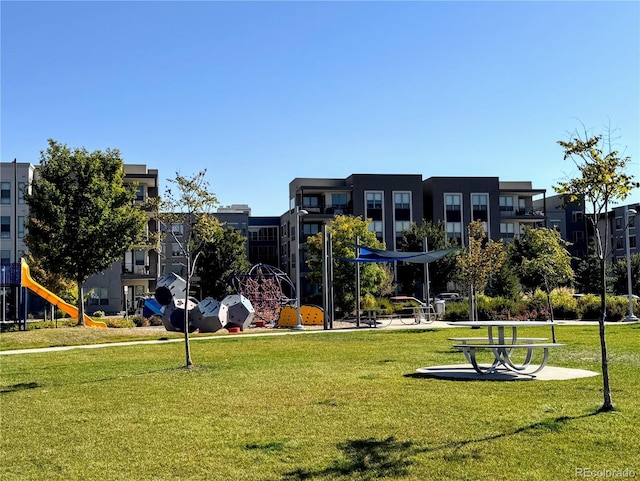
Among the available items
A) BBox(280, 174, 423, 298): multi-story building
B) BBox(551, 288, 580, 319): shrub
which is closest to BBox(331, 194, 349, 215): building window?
BBox(280, 174, 423, 298): multi-story building

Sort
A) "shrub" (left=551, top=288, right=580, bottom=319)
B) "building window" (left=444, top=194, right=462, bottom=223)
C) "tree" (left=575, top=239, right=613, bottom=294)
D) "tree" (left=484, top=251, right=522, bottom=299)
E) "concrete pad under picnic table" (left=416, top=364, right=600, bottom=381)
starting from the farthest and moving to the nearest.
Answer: "building window" (left=444, top=194, right=462, bottom=223) < "tree" (left=575, top=239, right=613, bottom=294) < "tree" (left=484, top=251, right=522, bottom=299) < "shrub" (left=551, top=288, right=580, bottom=319) < "concrete pad under picnic table" (left=416, top=364, right=600, bottom=381)

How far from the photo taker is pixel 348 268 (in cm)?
4706

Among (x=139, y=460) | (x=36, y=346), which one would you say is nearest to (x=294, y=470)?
(x=139, y=460)

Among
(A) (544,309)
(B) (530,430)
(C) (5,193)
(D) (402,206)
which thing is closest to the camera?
(B) (530,430)

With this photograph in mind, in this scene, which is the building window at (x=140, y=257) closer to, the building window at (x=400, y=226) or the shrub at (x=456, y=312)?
the building window at (x=400, y=226)

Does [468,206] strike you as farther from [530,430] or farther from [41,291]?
[530,430]

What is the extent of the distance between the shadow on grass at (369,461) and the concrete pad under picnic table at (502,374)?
191 inches

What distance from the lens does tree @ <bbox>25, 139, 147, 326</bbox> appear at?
2895cm

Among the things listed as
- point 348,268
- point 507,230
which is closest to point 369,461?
point 348,268

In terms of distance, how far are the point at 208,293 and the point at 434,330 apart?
34749mm

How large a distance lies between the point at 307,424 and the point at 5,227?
52988mm

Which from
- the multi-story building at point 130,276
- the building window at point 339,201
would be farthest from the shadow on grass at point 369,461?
the building window at point 339,201

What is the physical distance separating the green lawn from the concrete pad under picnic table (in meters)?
0.42

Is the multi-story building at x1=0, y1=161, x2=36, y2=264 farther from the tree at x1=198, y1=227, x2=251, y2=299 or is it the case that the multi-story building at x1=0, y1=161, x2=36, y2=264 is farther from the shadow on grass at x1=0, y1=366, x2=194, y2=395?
the shadow on grass at x1=0, y1=366, x2=194, y2=395
